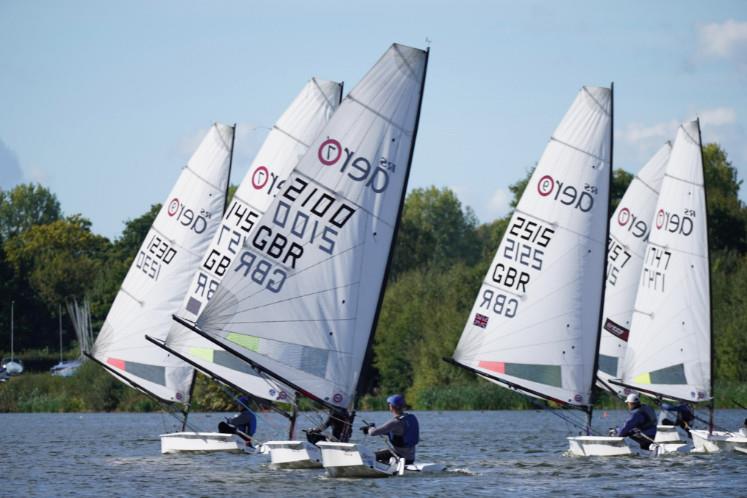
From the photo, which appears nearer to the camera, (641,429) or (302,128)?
(641,429)

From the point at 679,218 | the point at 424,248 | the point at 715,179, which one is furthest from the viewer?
the point at 424,248

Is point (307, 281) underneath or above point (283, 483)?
above

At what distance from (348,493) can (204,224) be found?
1289cm

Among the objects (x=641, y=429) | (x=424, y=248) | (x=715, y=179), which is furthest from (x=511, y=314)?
(x=424, y=248)

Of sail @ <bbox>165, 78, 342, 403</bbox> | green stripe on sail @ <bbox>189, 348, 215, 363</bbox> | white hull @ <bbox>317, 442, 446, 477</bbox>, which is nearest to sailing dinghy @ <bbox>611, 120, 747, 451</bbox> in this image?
sail @ <bbox>165, 78, 342, 403</bbox>

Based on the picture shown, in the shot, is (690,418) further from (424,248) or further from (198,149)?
(424,248)

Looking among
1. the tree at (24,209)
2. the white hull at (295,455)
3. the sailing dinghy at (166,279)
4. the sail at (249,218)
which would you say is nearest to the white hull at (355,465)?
the white hull at (295,455)

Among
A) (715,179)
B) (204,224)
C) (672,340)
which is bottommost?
(672,340)

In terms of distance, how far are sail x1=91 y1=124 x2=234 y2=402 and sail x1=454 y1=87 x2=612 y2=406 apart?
25.8 feet

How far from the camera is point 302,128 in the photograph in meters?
30.8

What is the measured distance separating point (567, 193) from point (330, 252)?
20.3ft

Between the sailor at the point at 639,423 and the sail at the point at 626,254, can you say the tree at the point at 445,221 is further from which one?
the sailor at the point at 639,423

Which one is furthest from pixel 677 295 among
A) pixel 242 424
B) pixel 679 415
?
pixel 242 424

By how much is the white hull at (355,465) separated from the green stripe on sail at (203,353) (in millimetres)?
6838
